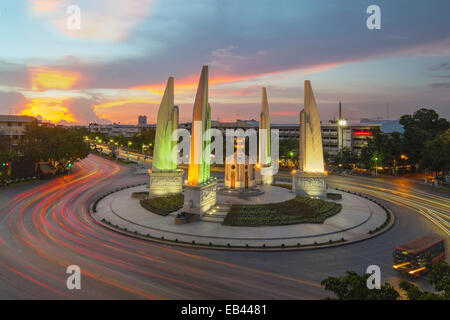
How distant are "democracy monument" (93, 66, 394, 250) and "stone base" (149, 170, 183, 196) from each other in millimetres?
118

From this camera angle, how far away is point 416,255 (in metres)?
15.9

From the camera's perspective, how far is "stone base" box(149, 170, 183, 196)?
1353 inches

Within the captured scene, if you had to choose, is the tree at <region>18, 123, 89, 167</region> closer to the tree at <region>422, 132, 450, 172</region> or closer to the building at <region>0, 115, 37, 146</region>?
the building at <region>0, 115, 37, 146</region>

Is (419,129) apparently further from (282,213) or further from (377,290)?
(377,290)

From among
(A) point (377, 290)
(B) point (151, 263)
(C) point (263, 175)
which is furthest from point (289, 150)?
(A) point (377, 290)

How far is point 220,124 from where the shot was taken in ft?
367

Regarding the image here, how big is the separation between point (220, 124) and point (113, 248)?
94555 millimetres

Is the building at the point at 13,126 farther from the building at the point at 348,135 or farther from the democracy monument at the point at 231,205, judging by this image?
the building at the point at 348,135

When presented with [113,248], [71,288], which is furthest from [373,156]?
[71,288]

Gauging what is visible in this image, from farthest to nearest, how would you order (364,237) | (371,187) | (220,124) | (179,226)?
(220,124) < (371,187) < (179,226) < (364,237)

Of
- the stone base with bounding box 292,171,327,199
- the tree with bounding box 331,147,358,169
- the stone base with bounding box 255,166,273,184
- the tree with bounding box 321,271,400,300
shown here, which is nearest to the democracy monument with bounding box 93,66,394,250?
the stone base with bounding box 292,171,327,199

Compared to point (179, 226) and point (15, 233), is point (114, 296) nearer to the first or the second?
point (179, 226)

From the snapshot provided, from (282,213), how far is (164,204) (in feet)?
39.8

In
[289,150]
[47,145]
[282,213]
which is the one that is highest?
[47,145]
